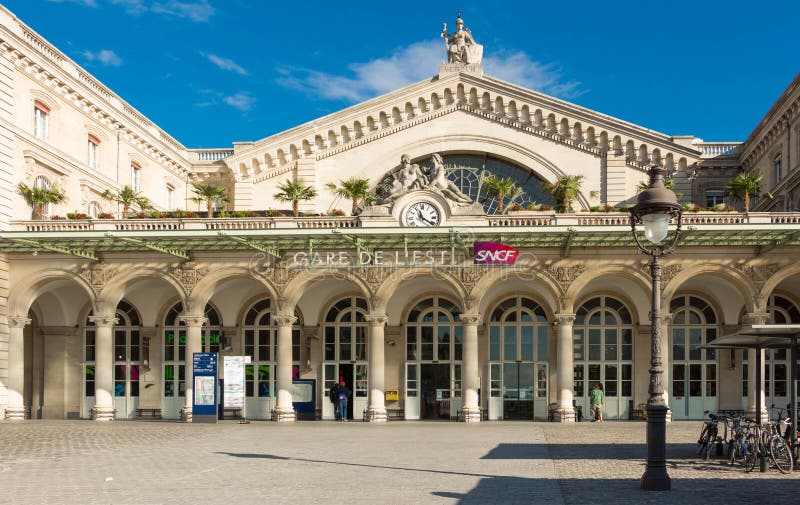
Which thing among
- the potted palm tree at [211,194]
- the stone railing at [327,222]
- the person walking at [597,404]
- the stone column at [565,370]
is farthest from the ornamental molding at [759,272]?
the potted palm tree at [211,194]

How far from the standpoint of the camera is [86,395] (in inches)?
1587

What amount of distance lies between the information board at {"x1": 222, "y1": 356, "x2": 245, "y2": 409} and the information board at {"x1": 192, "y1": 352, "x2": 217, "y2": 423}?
50cm

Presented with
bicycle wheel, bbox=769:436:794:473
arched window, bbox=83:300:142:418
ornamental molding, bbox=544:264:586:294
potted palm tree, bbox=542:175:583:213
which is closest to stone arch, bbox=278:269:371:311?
ornamental molding, bbox=544:264:586:294

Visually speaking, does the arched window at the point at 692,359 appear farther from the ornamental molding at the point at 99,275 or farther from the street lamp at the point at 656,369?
the street lamp at the point at 656,369

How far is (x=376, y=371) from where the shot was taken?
117ft

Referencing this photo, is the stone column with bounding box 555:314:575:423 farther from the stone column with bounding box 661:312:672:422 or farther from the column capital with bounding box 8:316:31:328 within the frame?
the column capital with bounding box 8:316:31:328

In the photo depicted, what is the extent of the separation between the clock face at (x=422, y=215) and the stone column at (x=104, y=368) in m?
12.6

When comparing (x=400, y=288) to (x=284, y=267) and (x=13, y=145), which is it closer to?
(x=284, y=267)

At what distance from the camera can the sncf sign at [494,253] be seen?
114 feet

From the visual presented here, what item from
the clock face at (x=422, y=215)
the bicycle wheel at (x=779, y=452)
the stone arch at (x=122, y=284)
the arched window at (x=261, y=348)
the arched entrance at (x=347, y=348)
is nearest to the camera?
the bicycle wheel at (x=779, y=452)

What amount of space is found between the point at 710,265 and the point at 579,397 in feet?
27.4

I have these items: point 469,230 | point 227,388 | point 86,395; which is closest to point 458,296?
point 469,230

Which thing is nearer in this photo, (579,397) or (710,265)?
(710,265)

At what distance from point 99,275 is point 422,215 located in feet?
43.2
